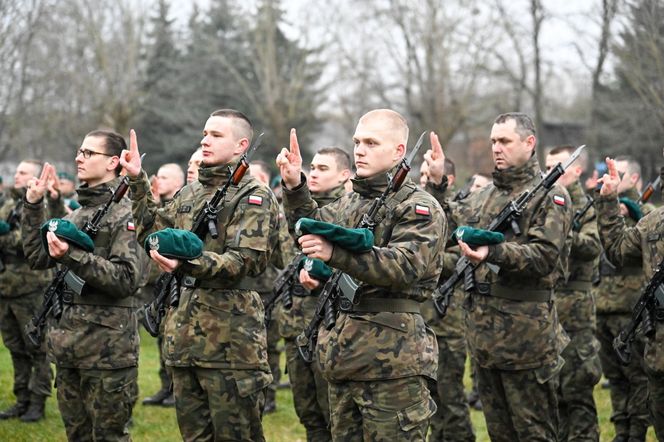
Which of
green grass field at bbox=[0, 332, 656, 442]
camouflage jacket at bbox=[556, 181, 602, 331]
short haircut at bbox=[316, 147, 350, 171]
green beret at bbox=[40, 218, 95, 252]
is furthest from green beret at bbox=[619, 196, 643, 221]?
green beret at bbox=[40, 218, 95, 252]

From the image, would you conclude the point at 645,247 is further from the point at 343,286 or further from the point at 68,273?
the point at 68,273

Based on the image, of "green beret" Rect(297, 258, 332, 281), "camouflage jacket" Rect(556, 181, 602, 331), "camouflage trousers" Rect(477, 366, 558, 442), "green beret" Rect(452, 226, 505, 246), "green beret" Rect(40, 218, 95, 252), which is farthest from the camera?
"camouflage jacket" Rect(556, 181, 602, 331)

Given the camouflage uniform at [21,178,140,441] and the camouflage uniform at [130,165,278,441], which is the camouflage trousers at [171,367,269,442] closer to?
the camouflage uniform at [130,165,278,441]

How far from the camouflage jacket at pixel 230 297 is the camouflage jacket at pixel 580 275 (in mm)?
3401

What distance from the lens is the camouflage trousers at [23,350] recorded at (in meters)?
8.55

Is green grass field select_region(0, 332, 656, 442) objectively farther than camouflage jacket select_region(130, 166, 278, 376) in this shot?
Yes

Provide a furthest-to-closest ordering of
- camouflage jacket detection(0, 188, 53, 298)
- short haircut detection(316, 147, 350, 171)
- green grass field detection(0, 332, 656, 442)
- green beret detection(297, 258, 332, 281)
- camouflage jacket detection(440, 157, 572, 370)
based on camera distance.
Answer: camouflage jacket detection(0, 188, 53, 298) → green grass field detection(0, 332, 656, 442) → short haircut detection(316, 147, 350, 171) → camouflage jacket detection(440, 157, 572, 370) → green beret detection(297, 258, 332, 281)

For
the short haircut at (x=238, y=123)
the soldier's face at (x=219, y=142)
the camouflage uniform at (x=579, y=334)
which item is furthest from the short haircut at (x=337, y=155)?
the camouflage uniform at (x=579, y=334)

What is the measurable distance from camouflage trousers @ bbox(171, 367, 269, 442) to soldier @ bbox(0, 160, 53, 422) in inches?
160

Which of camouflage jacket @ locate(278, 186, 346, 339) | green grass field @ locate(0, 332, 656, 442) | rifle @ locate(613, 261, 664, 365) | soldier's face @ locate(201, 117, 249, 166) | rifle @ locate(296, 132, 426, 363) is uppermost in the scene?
soldier's face @ locate(201, 117, 249, 166)

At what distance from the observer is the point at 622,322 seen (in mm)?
8695

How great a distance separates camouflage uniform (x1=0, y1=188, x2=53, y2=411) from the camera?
8626mm

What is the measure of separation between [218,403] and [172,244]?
1177mm

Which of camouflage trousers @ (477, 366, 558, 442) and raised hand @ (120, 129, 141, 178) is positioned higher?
Result: raised hand @ (120, 129, 141, 178)
